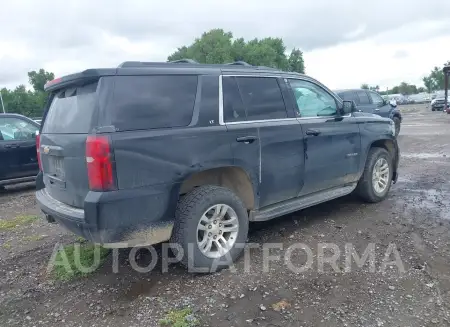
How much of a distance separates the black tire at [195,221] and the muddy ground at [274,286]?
138mm

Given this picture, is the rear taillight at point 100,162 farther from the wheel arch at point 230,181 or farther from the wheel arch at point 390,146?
the wheel arch at point 390,146

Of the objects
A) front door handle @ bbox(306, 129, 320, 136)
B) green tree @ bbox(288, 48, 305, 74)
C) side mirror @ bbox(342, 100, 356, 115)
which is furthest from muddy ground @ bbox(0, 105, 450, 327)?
green tree @ bbox(288, 48, 305, 74)

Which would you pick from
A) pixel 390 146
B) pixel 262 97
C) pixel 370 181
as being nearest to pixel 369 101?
pixel 390 146

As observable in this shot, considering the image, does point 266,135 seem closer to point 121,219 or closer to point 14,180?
point 121,219

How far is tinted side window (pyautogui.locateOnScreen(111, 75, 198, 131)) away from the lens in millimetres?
3346

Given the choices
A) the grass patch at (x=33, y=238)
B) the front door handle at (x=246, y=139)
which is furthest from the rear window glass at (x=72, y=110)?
the grass patch at (x=33, y=238)

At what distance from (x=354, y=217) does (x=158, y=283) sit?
2801 mm

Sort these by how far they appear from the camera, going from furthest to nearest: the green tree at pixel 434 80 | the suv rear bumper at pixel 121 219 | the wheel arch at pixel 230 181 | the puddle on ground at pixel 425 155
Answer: the green tree at pixel 434 80 < the puddle on ground at pixel 425 155 < the wheel arch at pixel 230 181 < the suv rear bumper at pixel 121 219

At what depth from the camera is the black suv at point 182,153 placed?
3281 mm

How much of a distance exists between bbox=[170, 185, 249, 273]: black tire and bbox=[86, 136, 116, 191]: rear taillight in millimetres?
733

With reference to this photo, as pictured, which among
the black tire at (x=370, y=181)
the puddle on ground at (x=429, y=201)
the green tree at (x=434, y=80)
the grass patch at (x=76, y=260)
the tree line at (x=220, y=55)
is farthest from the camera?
the green tree at (x=434, y=80)

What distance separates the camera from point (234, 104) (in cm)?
405

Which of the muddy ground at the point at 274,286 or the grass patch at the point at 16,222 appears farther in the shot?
the grass patch at the point at 16,222

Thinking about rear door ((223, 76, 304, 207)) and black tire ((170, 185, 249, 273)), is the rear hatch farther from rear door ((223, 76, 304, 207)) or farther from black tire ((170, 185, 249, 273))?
rear door ((223, 76, 304, 207))
